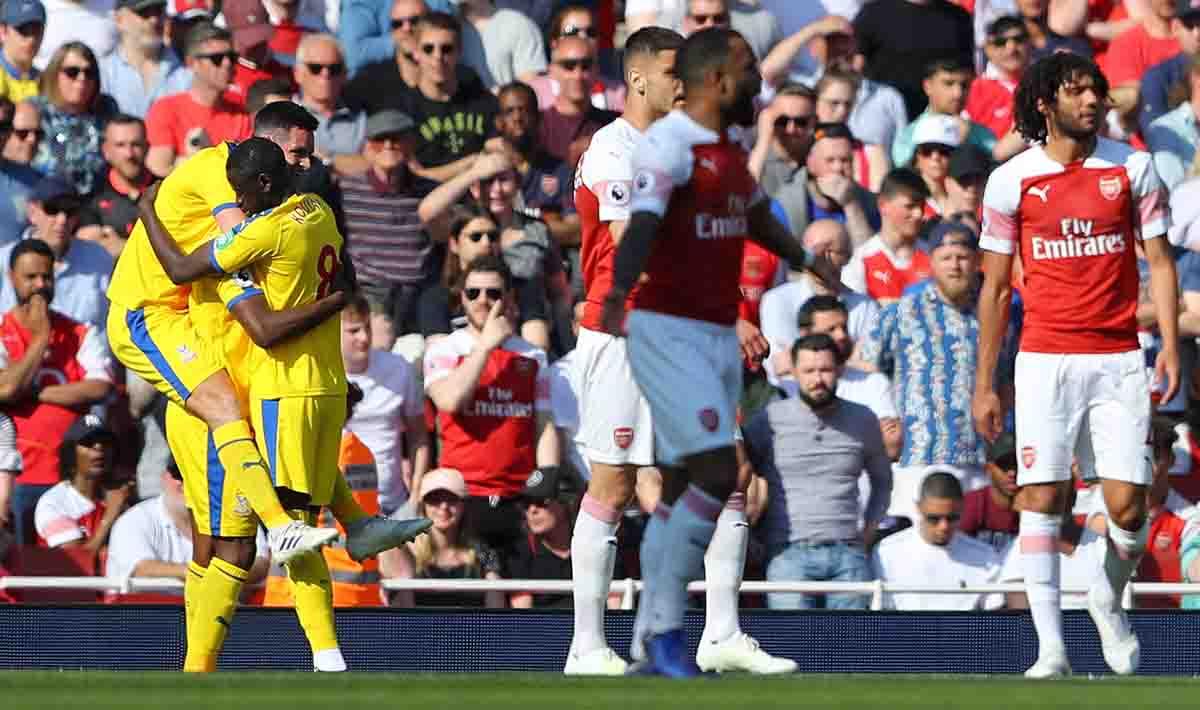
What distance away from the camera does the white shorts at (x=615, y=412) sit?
976 cm

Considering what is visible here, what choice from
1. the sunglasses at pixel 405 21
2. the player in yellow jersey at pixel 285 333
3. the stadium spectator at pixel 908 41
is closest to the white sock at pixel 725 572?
the player in yellow jersey at pixel 285 333

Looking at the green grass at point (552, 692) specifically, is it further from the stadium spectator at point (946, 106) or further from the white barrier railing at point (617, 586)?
the stadium spectator at point (946, 106)

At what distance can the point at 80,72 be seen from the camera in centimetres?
1571

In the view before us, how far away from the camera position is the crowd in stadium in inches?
533

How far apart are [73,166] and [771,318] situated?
442cm

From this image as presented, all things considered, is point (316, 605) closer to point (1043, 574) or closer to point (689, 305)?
point (689, 305)

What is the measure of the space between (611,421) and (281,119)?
6.20 feet

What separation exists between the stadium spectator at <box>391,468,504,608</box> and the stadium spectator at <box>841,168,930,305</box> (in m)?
3.12

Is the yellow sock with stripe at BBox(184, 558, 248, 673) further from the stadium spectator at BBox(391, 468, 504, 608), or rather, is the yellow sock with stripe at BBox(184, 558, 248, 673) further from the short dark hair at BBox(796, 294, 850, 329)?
the short dark hair at BBox(796, 294, 850, 329)

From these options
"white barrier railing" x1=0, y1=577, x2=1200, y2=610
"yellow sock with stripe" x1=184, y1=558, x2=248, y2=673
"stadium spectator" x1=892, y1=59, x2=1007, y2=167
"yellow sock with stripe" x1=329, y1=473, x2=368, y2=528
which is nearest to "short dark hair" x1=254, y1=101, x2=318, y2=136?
"yellow sock with stripe" x1=329, y1=473, x2=368, y2=528

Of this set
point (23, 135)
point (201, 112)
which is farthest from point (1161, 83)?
point (23, 135)

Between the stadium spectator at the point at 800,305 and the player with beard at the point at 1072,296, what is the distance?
4.11m

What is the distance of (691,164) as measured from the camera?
8.52 metres

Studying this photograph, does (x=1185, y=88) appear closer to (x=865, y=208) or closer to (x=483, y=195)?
(x=865, y=208)
